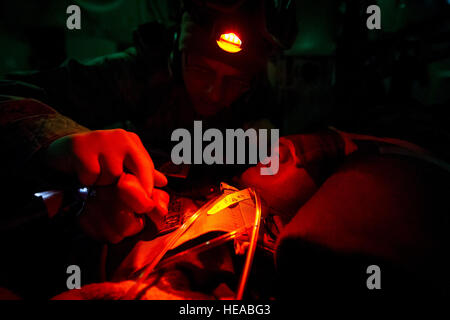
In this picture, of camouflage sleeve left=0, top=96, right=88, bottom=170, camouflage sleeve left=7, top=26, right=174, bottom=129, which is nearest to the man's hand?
camouflage sleeve left=0, top=96, right=88, bottom=170

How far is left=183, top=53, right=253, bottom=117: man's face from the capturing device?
1.12 m

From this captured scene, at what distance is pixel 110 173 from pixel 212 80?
819 mm

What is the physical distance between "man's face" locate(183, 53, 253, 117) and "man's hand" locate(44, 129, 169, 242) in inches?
27.4

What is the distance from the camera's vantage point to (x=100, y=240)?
0.59m

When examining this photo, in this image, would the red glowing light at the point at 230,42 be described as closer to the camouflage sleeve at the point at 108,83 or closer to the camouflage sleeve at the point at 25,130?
the camouflage sleeve at the point at 108,83

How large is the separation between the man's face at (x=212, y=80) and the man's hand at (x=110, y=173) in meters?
0.70

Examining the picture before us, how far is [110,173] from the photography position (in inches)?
21.9

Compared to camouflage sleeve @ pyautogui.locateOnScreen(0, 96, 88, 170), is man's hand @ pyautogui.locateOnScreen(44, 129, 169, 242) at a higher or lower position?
lower

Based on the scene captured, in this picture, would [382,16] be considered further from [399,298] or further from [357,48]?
[399,298]

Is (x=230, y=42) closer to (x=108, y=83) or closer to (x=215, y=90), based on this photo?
(x=215, y=90)

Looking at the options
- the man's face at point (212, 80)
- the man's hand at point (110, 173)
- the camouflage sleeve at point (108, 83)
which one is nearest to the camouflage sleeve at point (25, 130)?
the man's hand at point (110, 173)

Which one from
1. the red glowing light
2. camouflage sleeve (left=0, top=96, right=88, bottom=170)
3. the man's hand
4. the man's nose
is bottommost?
the man's hand

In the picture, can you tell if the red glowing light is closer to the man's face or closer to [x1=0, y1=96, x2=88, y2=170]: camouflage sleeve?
the man's face

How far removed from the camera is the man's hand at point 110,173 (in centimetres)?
55
